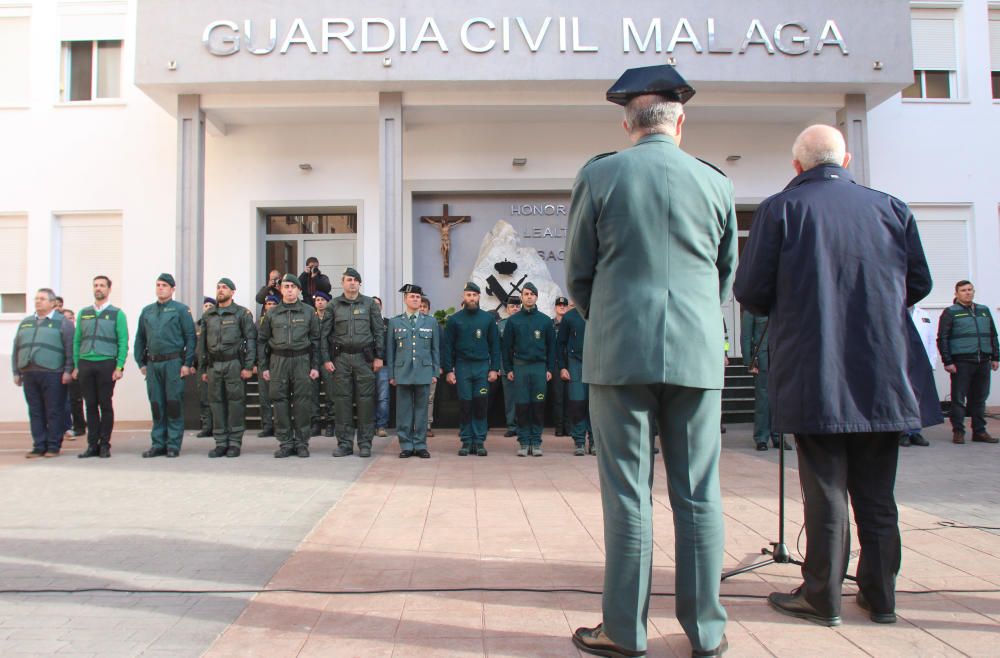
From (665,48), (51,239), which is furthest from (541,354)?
(51,239)

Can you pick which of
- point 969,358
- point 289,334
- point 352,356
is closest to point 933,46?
point 969,358

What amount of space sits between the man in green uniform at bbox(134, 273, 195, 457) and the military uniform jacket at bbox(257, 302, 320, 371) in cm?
93

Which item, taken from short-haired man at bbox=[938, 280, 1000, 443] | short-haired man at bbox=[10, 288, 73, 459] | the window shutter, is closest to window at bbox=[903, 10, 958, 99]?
the window shutter

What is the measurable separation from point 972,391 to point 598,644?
900cm

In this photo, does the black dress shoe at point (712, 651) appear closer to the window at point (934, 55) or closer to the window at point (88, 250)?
the window at point (88, 250)

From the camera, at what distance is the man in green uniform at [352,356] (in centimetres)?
859

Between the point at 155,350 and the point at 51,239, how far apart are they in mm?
5922

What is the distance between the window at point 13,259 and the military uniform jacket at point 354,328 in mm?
7734

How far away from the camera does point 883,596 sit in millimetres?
2996

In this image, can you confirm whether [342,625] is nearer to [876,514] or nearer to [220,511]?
[876,514]

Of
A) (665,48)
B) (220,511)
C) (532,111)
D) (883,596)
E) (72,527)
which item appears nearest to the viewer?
(883,596)

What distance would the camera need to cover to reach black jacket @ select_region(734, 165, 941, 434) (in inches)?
118

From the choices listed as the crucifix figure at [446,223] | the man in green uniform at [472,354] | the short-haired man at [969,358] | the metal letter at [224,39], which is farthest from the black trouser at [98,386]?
the short-haired man at [969,358]

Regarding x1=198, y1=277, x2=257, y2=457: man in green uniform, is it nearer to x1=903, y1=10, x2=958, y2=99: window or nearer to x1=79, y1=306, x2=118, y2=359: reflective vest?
x1=79, y1=306, x2=118, y2=359: reflective vest
